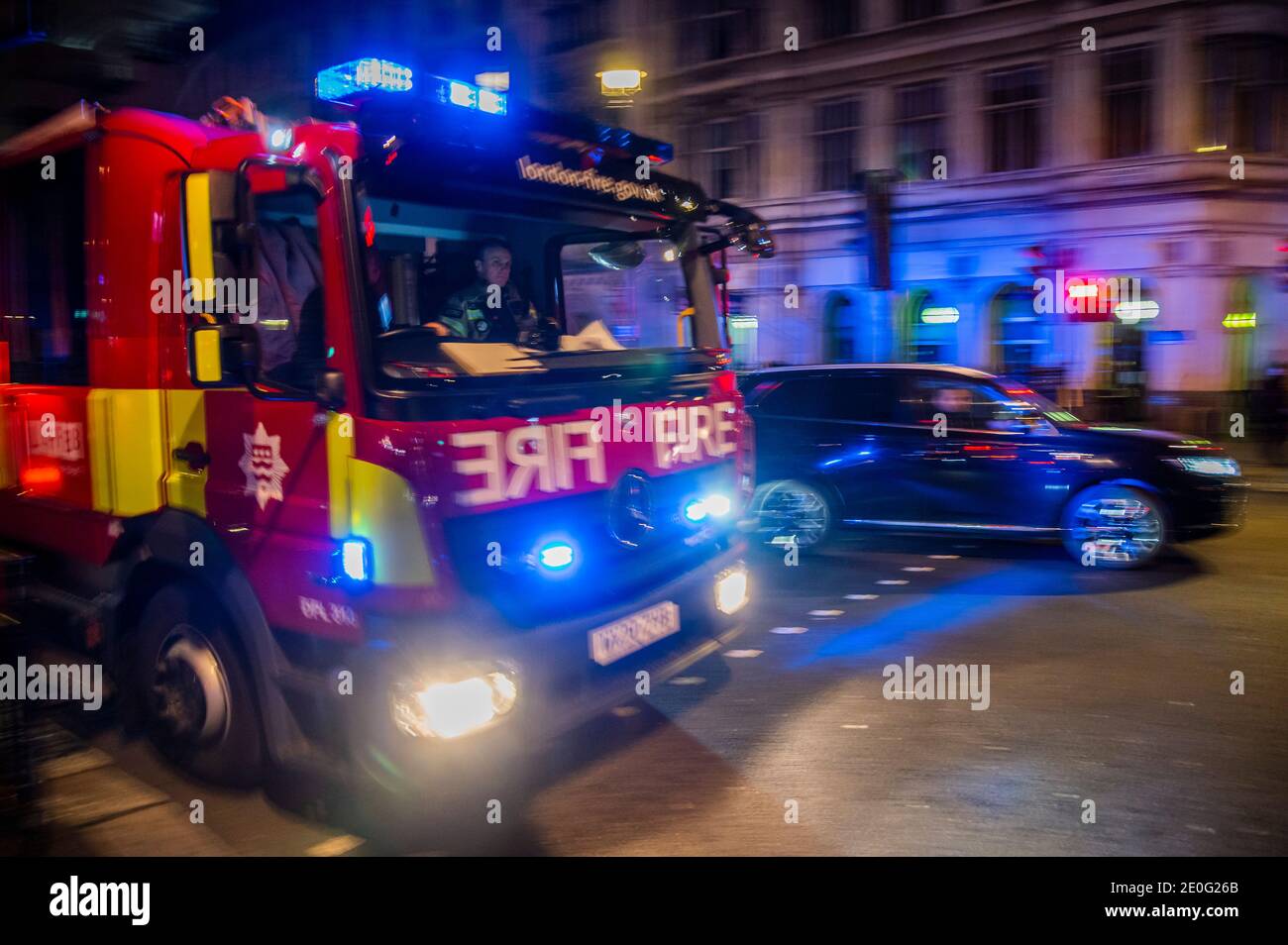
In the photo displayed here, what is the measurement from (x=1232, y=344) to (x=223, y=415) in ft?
72.3

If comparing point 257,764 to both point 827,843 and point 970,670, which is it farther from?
point 970,670

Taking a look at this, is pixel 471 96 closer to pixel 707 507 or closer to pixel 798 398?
pixel 707 507

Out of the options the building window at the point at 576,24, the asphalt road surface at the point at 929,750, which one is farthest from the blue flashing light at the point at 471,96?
the building window at the point at 576,24

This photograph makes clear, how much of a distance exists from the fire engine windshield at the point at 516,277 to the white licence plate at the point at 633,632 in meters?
1.28

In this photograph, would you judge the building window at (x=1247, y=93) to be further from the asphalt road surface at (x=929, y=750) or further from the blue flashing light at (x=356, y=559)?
the blue flashing light at (x=356, y=559)

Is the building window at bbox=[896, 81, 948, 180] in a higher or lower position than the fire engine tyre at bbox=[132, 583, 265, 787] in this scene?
higher

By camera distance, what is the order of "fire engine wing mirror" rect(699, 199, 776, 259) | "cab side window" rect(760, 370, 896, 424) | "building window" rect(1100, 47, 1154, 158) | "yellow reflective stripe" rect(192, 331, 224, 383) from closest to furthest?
Result: "yellow reflective stripe" rect(192, 331, 224, 383), "fire engine wing mirror" rect(699, 199, 776, 259), "cab side window" rect(760, 370, 896, 424), "building window" rect(1100, 47, 1154, 158)

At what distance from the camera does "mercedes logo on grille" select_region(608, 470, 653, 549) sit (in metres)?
4.50

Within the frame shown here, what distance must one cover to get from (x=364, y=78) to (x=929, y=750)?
3.99 m

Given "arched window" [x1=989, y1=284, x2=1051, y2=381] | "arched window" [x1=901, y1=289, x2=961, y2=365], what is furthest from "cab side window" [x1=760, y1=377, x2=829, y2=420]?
"arched window" [x1=901, y1=289, x2=961, y2=365]

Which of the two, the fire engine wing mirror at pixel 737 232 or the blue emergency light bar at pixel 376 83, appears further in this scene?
the fire engine wing mirror at pixel 737 232

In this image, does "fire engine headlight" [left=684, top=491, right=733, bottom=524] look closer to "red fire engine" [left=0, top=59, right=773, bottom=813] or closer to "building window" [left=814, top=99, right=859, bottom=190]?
"red fire engine" [left=0, top=59, right=773, bottom=813]

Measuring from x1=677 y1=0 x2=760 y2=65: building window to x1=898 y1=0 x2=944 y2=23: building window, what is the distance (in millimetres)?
3891

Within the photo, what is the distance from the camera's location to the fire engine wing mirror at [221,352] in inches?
150
